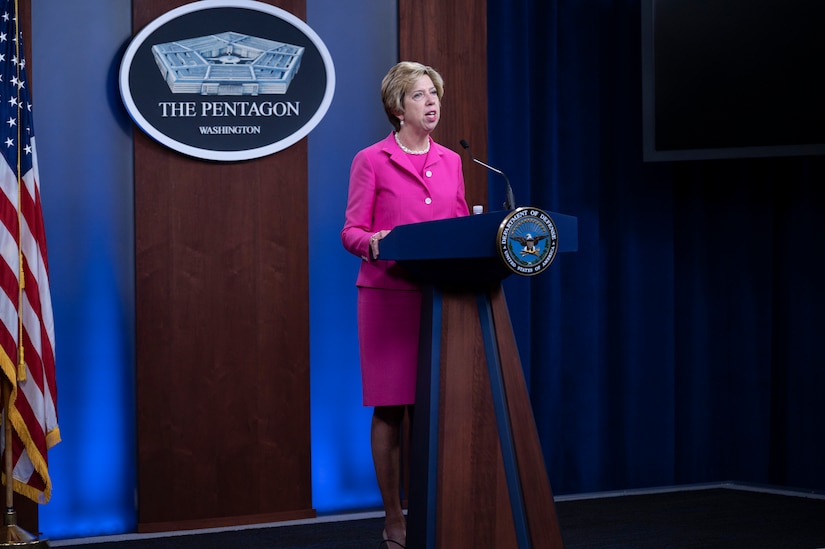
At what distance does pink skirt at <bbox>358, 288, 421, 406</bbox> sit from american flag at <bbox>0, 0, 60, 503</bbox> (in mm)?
1175

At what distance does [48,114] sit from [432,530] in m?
2.21

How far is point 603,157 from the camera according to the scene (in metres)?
4.32

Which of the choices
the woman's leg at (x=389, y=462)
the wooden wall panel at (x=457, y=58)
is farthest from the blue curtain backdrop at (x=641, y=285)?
the woman's leg at (x=389, y=462)

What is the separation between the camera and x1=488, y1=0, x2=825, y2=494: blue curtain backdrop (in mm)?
4180

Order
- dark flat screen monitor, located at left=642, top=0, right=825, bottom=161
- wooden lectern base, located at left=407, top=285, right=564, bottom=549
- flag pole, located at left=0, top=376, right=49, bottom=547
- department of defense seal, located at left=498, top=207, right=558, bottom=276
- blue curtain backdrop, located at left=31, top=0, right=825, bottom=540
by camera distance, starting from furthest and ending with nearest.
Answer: dark flat screen monitor, located at left=642, top=0, right=825, bottom=161 < blue curtain backdrop, located at left=31, top=0, right=825, bottom=540 < flag pole, located at left=0, top=376, right=49, bottom=547 < wooden lectern base, located at left=407, top=285, right=564, bottom=549 < department of defense seal, located at left=498, top=207, right=558, bottom=276

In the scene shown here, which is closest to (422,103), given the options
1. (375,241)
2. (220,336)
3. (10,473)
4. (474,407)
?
(375,241)

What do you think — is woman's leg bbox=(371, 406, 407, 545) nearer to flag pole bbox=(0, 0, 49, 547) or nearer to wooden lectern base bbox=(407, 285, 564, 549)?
wooden lectern base bbox=(407, 285, 564, 549)

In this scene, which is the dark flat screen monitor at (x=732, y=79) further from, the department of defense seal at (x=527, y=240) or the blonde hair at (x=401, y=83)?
the department of defense seal at (x=527, y=240)

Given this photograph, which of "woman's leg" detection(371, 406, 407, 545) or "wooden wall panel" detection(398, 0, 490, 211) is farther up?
"wooden wall panel" detection(398, 0, 490, 211)

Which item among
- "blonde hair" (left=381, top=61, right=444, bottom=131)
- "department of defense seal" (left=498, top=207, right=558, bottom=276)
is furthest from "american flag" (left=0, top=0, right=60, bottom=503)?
"department of defense seal" (left=498, top=207, right=558, bottom=276)

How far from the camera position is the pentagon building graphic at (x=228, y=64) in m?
3.51

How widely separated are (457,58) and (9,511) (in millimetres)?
2389

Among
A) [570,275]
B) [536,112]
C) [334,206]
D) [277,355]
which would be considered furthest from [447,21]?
[277,355]

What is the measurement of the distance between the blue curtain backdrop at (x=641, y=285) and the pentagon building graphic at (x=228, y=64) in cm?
100
